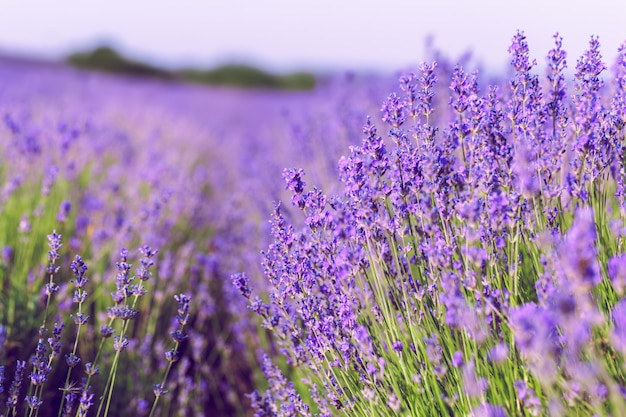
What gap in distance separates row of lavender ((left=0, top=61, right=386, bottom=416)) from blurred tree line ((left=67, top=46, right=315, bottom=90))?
1734 centimetres

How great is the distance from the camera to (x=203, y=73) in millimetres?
24734

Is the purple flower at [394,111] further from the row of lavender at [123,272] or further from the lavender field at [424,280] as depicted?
the row of lavender at [123,272]

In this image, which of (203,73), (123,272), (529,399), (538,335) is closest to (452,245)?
Result: (529,399)

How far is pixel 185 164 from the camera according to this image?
17.5ft

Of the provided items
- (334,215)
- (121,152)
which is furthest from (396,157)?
(121,152)

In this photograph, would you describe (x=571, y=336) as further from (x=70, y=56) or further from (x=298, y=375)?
(x=70, y=56)

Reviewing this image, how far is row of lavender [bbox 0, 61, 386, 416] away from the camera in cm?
179

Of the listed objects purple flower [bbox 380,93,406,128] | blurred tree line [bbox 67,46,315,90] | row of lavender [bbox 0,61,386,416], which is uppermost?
blurred tree line [bbox 67,46,315,90]

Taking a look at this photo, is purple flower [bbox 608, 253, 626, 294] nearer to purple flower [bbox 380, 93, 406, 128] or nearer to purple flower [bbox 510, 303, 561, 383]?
purple flower [bbox 510, 303, 561, 383]

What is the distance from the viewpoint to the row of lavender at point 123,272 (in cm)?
179

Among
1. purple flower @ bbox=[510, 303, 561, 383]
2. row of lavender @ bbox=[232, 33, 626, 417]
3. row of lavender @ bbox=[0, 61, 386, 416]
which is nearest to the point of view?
purple flower @ bbox=[510, 303, 561, 383]

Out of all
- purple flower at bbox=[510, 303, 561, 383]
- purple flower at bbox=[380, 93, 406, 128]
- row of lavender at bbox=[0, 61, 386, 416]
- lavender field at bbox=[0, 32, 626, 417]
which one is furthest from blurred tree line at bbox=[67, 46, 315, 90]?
purple flower at bbox=[510, 303, 561, 383]

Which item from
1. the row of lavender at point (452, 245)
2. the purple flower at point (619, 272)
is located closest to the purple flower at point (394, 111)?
the row of lavender at point (452, 245)

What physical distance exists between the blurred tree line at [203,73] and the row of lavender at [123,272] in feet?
56.9
